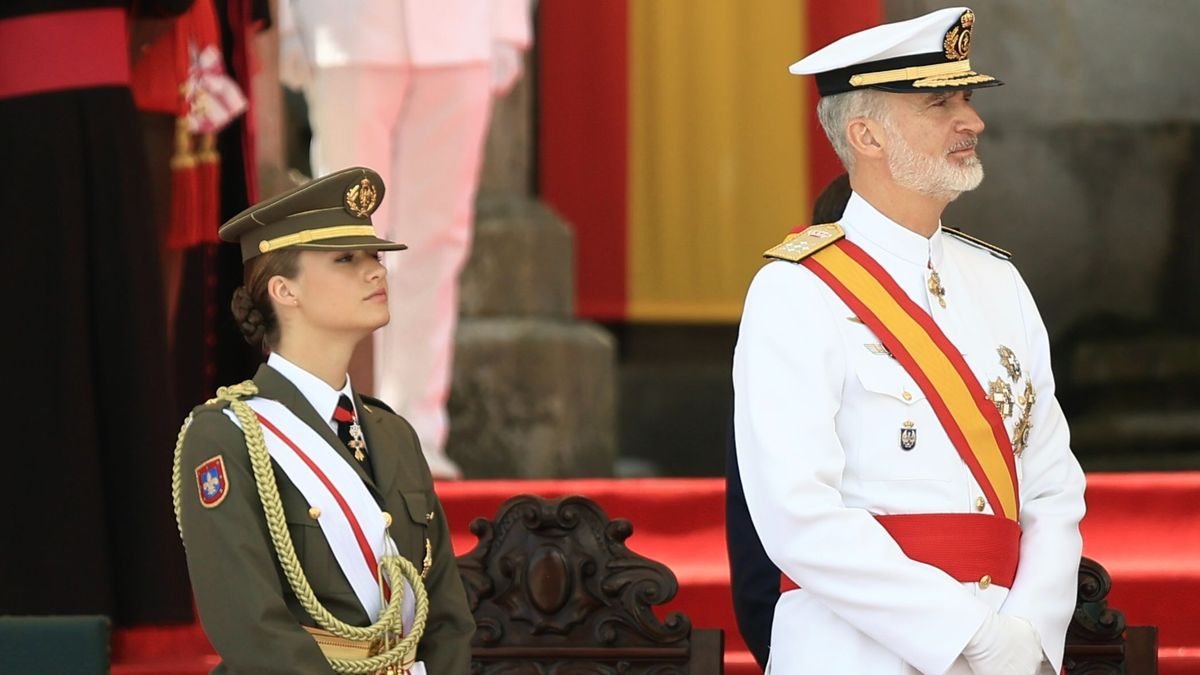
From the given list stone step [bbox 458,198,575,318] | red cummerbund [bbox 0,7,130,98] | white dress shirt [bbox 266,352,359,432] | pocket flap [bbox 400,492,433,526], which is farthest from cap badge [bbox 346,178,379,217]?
stone step [bbox 458,198,575,318]

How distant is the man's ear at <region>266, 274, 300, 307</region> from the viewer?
2.60 metres

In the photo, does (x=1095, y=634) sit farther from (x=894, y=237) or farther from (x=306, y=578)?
(x=306, y=578)

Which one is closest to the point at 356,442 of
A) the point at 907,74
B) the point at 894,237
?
the point at 894,237

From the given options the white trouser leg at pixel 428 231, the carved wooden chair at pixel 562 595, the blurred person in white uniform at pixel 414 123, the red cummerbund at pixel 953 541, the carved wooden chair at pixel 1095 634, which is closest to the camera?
the red cummerbund at pixel 953 541

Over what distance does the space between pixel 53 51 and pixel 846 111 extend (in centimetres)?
188

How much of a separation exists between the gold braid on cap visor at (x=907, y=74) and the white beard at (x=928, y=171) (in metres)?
0.07

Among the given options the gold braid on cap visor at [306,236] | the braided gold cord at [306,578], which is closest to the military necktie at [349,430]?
the braided gold cord at [306,578]

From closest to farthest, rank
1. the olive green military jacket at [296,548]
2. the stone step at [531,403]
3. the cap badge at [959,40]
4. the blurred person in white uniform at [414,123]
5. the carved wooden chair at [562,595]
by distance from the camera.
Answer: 1. the olive green military jacket at [296,548]
2. the cap badge at [959,40]
3. the carved wooden chair at [562,595]
4. the blurred person in white uniform at [414,123]
5. the stone step at [531,403]

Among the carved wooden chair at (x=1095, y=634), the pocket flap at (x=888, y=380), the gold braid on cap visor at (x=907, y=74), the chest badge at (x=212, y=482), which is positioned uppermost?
the gold braid on cap visor at (x=907, y=74)

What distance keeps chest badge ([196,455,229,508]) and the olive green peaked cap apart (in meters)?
0.31

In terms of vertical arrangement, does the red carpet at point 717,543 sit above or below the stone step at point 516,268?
below

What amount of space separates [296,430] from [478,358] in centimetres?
334

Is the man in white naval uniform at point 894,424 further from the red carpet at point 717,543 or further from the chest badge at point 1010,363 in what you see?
the red carpet at point 717,543

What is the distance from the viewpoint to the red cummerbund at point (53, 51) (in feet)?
12.8
